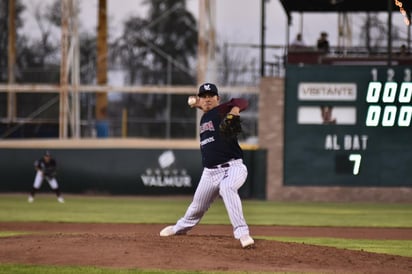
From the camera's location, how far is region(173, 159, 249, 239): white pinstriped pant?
1176cm

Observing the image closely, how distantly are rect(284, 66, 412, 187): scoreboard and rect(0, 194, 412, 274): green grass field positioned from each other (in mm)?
917

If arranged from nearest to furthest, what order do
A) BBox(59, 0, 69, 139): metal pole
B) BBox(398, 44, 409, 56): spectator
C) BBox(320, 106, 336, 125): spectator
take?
BBox(320, 106, 336, 125): spectator
BBox(398, 44, 409, 56): spectator
BBox(59, 0, 69, 139): metal pole

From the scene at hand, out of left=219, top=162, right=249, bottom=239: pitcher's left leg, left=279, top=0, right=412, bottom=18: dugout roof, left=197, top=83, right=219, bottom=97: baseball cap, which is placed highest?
left=279, top=0, right=412, bottom=18: dugout roof

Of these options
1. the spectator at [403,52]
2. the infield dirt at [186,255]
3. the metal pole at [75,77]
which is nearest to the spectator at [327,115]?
the spectator at [403,52]

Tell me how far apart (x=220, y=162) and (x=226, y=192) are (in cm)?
40

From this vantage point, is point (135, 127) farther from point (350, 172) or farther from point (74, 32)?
point (350, 172)

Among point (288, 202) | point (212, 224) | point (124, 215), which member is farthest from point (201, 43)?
point (212, 224)

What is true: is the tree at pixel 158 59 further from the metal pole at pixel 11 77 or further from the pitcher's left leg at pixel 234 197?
the pitcher's left leg at pixel 234 197

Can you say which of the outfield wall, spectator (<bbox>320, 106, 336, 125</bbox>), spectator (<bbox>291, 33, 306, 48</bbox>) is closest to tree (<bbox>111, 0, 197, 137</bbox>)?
the outfield wall

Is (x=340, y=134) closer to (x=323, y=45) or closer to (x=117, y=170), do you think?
(x=323, y=45)

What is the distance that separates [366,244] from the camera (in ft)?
50.8

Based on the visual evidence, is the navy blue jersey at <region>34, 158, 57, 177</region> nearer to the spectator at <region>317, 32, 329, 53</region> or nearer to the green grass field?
the green grass field

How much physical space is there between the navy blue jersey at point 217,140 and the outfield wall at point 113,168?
19748 millimetres

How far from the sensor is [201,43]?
34.4m
